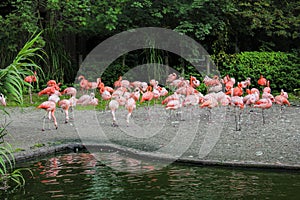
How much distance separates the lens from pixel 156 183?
628 cm

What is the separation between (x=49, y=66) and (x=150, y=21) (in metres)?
2.98

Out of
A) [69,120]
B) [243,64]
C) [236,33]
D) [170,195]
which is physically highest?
[236,33]

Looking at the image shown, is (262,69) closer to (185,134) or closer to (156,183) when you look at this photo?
(185,134)

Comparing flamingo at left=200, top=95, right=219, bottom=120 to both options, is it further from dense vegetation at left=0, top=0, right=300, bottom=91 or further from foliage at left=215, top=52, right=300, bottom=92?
foliage at left=215, top=52, right=300, bottom=92

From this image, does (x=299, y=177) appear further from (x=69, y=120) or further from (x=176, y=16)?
(x=176, y=16)

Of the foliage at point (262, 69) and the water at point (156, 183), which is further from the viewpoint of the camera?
the foliage at point (262, 69)

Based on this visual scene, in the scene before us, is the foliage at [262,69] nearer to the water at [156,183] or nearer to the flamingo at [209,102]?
the flamingo at [209,102]

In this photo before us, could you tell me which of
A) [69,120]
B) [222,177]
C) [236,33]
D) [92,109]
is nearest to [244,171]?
[222,177]

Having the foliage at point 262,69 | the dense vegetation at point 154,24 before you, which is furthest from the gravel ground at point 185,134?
the dense vegetation at point 154,24

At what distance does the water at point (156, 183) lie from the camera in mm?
5793

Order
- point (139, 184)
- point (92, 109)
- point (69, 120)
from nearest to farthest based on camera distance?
point (139, 184) → point (69, 120) → point (92, 109)

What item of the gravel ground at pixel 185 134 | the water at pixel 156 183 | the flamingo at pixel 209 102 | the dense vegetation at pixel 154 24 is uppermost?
the dense vegetation at pixel 154 24

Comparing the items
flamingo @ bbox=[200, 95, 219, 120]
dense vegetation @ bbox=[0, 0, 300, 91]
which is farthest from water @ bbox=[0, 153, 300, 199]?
dense vegetation @ bbox=[0, 0, 300, 91]

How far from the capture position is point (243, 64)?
15.1m
